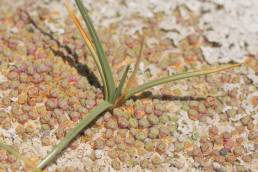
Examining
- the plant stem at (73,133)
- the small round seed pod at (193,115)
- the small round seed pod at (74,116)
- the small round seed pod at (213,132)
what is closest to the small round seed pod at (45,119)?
the small round seed pod at (74,116)

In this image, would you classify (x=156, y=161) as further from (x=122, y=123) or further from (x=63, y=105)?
(x=63, y=105)

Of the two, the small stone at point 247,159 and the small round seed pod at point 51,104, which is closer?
the small stone at point 247,159

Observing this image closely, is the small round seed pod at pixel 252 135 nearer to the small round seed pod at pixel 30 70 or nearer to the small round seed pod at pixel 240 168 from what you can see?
the small round seed pod at pixel 240 168

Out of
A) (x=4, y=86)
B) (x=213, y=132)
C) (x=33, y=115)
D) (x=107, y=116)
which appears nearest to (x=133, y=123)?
(x=107, y=116)

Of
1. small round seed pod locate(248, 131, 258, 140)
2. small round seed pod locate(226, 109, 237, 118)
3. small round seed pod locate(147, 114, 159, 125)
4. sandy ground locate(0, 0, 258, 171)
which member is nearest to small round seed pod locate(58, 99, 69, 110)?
sandy ground locate(0, 0, 258, 171)

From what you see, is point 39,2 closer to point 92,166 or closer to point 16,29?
point 16,29

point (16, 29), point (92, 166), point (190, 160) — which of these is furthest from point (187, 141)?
point (16, 29)
